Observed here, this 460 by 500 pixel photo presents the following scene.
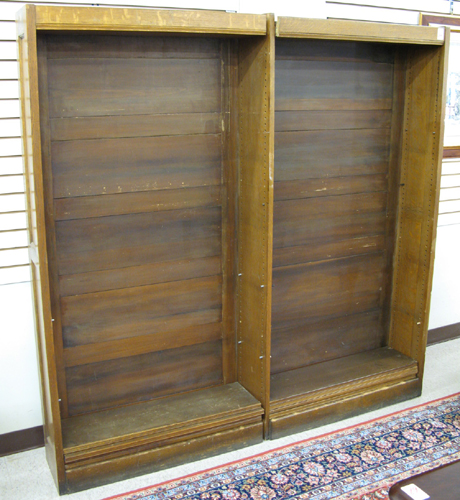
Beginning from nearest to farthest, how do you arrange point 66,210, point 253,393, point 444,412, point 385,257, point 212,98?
point 66,210
point 212,98
point 253,393
point 444,412
point 385,257

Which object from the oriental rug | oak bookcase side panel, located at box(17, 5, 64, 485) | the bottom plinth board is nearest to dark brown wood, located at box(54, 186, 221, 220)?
oak bookcase side panel, located at box(17, 5, 64, 485)

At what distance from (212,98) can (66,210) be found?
108 centimetres

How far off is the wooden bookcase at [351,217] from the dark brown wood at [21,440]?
4.77ft

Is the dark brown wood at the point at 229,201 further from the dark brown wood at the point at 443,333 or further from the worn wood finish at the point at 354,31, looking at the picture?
the dark brown wood at the point at 443,333

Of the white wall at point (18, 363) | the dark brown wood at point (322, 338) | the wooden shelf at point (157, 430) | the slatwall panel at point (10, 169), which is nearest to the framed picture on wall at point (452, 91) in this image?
the dark brown wood at point (322, 338)

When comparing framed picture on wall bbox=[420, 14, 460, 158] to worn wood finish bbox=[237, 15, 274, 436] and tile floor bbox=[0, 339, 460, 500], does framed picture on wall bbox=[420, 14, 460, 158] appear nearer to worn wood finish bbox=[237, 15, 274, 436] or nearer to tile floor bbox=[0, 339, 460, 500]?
worn wood finish bbox=[237, 15, 274, 436]

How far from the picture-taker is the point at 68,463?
120 inches

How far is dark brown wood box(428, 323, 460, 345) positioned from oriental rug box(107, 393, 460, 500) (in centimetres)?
125

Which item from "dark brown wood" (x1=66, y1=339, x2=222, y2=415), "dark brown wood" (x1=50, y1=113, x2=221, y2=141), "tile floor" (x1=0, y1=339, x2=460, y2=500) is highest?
"dark brown wood" (x1=50, y1=113, x2=221, y2=141)

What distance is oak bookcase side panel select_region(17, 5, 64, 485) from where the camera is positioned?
2.63 m

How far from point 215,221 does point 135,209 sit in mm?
521

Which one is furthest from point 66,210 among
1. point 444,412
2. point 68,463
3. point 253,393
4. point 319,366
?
point 444,412

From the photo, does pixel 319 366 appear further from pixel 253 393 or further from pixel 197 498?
pixel 197 498

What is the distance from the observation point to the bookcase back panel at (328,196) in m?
3.59
